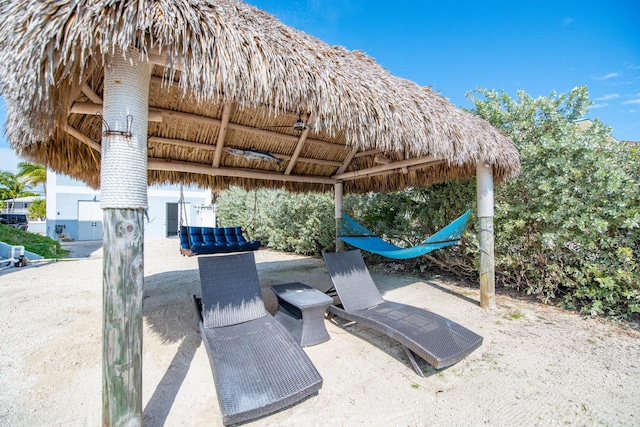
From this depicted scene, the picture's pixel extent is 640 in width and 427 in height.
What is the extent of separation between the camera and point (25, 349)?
2.87 meters

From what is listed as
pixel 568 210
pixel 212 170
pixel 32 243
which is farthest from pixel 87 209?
pixel 568 210

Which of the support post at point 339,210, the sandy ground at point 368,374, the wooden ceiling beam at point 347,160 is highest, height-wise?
the wooden ceiling beam at point 347,160

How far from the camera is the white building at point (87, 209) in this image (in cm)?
1331

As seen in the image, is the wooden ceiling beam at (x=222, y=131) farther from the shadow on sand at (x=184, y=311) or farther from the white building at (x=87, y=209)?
the white building at (x=87, y=209)

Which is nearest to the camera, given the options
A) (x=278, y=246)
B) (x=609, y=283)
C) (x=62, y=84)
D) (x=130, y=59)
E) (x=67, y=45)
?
(x=67, y=45)

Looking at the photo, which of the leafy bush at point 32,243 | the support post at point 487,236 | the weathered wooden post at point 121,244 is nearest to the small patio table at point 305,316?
the weathered wooden post at point 121,244

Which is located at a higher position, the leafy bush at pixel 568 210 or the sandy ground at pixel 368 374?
the leafy bush at pixel 568 210

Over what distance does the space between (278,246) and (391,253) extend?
6.17m

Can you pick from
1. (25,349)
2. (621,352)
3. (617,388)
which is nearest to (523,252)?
(621,352)

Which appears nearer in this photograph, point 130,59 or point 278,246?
point 130,59

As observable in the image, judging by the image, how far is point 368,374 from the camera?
251 cm

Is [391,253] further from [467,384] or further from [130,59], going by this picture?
[130,59]

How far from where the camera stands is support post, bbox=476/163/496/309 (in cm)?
414

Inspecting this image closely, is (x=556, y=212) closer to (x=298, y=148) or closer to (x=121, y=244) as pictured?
(x=298, y=148)
